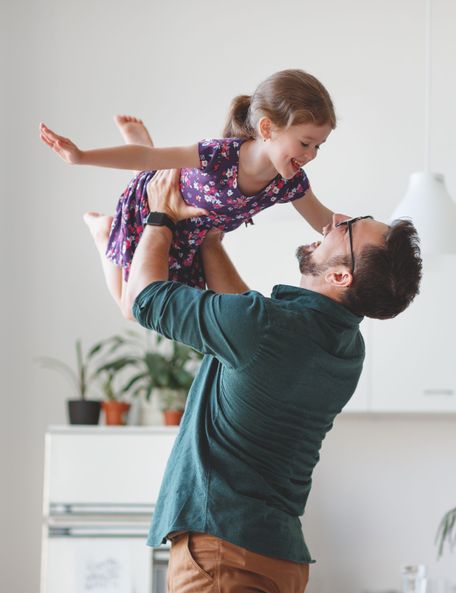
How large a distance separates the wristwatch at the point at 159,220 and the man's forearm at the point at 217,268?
0.57ft

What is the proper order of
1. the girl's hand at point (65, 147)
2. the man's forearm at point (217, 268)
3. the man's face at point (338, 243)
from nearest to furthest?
1. the girl's hand at point (65, 147)
2. the man's face at point (338, 243)
3. the man's forearm at point (217, 268)

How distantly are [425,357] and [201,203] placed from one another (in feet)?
7.62

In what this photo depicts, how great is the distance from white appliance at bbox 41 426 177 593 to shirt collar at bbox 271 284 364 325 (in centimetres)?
199

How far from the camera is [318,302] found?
200cm

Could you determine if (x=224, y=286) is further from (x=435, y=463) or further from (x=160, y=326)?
(x=435, y=463)

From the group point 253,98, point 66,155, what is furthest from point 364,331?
point 66,155

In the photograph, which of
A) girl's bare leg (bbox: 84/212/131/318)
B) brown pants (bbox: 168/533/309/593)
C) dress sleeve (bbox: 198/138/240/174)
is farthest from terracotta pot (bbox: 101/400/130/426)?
dress sleeve (bbox: 198/138/240/174)

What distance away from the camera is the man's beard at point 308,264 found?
204 cm

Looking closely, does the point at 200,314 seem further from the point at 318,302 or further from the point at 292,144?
the point at 292,144

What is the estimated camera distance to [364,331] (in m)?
4.20

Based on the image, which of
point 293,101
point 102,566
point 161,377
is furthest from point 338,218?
point 102,566

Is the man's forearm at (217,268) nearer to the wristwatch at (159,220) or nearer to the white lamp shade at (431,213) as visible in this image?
the wristwatch at (159,220)

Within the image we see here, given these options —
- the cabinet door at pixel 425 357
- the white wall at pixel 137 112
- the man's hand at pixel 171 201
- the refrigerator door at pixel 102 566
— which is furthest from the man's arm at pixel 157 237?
the white wall at pixel 137 112

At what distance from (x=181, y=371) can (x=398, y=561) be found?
1.41m
